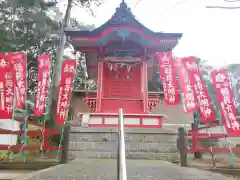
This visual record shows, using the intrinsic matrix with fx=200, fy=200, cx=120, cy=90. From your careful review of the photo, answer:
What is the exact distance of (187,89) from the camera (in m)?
8.27

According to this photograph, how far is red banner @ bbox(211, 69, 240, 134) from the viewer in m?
6.85

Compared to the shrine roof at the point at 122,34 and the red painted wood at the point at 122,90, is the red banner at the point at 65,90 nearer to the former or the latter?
the shrine roof at the point at 122,34

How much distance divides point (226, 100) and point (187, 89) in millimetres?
1575

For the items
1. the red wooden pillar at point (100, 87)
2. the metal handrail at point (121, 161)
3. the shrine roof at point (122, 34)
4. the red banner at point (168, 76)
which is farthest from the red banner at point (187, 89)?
the metal handrail at point (121, 161)

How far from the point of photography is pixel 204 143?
11.8 metres

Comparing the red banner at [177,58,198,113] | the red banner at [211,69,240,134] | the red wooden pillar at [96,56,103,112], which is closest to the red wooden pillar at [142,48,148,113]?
the red banner at [177,58,198,113]

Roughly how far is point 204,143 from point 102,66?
7.49 meters

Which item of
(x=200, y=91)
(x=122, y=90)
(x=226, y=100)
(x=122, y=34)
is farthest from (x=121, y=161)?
(x=122, y=90)

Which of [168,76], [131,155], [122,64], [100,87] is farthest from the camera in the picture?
[122,64]

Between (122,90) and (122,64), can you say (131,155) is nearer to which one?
(122,90)

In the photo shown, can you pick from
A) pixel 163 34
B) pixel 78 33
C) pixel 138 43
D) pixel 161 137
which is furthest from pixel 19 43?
pixel 161 137

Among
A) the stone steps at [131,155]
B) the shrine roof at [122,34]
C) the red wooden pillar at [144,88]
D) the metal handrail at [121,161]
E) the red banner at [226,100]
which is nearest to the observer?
the metal handrail at [121,161]

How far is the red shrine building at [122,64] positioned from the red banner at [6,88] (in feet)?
9.61

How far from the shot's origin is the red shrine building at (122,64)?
29.1 feet
